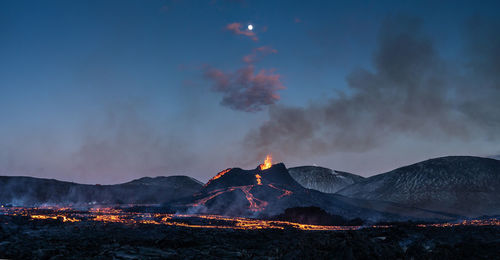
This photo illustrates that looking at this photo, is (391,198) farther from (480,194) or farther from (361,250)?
(361,250)

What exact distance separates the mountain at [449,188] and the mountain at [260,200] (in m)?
29.1

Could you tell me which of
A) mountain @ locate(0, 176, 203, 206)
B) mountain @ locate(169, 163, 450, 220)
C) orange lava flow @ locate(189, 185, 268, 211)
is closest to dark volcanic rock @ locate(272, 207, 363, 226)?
mountain @ locate(169, 163, 450, 220)

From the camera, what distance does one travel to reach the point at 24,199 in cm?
13662

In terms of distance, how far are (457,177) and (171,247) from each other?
18790cm

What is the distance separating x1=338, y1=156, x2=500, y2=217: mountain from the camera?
150 m

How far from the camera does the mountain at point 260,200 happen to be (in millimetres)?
96938

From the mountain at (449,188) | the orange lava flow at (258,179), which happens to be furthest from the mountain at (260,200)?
the mountain at (449,188)

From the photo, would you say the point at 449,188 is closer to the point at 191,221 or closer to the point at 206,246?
the point at 191,221

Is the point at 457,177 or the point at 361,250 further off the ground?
the point at 457,177

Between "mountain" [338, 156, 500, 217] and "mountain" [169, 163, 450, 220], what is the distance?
29.1 m

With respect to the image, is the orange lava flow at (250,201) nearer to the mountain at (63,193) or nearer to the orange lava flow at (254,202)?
the orange lava flow at (254,202)

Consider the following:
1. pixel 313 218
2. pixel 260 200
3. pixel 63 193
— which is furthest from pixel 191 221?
pixel 63 193

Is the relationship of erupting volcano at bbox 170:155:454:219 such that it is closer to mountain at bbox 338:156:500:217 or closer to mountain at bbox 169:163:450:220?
mountain at bbox 169:163:450:220

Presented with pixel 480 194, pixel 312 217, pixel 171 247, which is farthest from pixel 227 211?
pixel 480 194
